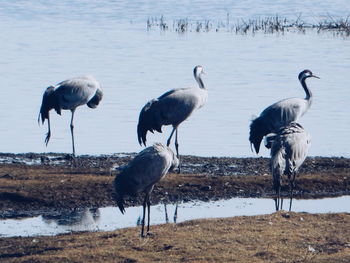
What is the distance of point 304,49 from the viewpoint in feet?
111

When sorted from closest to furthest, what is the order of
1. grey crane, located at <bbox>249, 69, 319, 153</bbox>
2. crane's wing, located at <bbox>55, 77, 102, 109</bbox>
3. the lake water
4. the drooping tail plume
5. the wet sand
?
1. the wet sand
2. grey crane, located at <bbox>249, 69, 319, 153</bbox>
3. the drooping tail plume
4. crane's wing, located at <bbox>55, 77, 102, 109</bbox>
5. the lake water

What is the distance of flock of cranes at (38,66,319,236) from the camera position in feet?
40.3

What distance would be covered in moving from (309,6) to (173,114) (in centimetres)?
3090

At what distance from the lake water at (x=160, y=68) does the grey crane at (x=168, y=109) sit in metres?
1.78

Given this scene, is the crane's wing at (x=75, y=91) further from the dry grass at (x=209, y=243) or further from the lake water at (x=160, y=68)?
the dry grass at (x=209, y=243)

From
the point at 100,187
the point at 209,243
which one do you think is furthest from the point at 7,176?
the point at 209,243

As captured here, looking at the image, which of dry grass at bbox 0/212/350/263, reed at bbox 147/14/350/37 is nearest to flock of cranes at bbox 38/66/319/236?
dry grass at bbox 0/212/350/263

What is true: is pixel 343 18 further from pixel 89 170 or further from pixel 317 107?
pixel 89 170

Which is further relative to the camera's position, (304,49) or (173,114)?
(304,49)

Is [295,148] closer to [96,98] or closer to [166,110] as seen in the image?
[166,110]

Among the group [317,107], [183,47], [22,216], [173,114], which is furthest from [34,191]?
[183,47]

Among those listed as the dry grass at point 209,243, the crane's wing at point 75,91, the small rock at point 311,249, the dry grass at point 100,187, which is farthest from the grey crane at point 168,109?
the small rock at point 311,249

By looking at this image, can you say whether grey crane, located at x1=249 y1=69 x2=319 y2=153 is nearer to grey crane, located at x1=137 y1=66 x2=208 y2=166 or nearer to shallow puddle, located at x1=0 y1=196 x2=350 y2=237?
grey crane, located at x1=137 y1=66 x2=208 y2=166

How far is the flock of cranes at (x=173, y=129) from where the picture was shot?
12.3 meters
